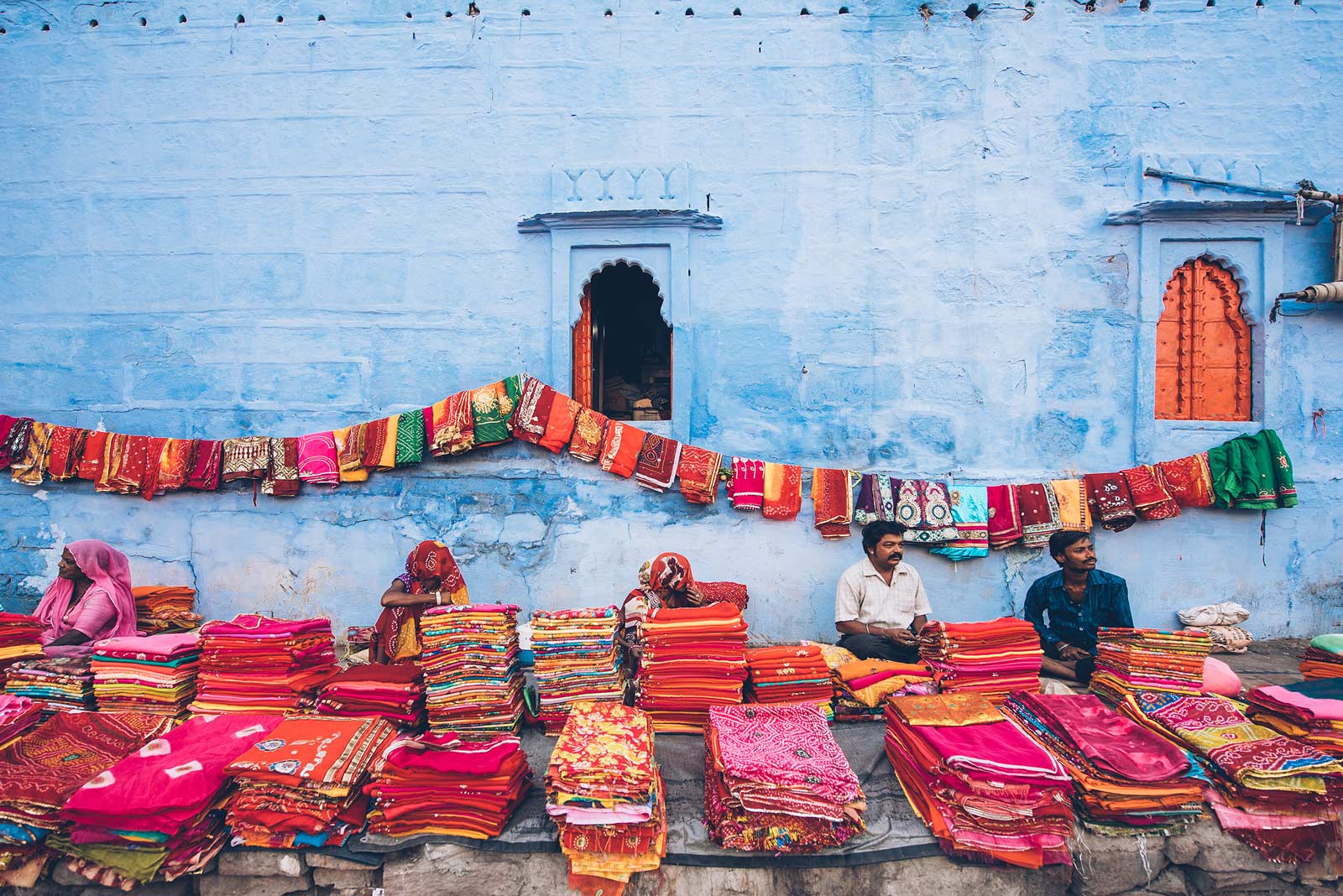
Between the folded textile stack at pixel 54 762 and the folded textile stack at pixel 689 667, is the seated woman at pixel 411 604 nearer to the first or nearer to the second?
the folded textile stack at pixel 54 762

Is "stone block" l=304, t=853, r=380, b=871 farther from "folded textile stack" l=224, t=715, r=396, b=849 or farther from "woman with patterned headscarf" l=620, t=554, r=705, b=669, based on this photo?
"woman with patterned headscarf" l=620, t=554, r=705, b=669

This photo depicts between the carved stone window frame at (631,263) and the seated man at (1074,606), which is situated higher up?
the carved stone window frame at (631,263)

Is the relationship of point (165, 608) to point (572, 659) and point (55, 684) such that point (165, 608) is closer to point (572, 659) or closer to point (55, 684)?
point (55, 684)

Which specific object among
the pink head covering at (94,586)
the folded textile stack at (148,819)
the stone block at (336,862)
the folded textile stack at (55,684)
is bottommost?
the stone block at (336,862)

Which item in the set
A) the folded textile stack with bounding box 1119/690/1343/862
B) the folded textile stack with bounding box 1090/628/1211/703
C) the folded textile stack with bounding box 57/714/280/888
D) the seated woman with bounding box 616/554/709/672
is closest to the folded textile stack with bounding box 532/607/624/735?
the seated woman with bounding box 616/554/709/672

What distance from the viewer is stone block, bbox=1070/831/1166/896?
3189 millimetres

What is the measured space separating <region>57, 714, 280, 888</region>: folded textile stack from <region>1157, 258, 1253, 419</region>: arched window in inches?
271

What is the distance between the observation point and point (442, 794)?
319 centimetres

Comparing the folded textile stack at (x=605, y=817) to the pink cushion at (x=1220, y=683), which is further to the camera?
the pink cushion at (x=1220, y=683)

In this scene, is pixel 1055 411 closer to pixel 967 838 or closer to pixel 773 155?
pixel 773 155

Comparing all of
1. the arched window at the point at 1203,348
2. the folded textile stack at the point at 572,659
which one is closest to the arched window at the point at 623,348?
the folded textile stack at the point at 572,659

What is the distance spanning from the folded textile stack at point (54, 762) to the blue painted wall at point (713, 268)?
222 centimetres

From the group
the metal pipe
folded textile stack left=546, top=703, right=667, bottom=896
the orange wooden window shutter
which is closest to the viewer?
folded textile stack left=546, top=703, right=667, bottom=896

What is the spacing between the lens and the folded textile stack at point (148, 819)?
306 cm
